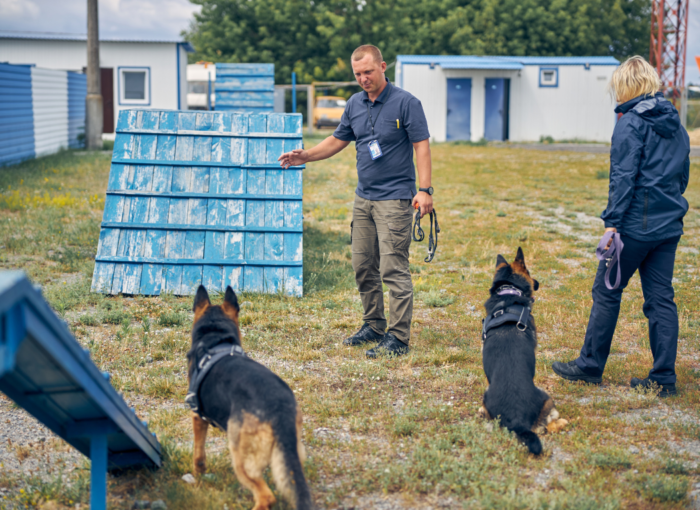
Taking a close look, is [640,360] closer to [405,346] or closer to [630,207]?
[630,207]

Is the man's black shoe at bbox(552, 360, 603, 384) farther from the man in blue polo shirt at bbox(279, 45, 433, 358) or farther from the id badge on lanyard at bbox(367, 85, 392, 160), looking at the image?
the id badge on lanyard at bbox(367, 85, 392, 160)

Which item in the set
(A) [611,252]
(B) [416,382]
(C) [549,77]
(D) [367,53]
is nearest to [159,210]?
(D) [367,53]

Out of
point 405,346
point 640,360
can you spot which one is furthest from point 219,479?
point 640,360

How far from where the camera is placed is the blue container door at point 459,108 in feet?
84.1

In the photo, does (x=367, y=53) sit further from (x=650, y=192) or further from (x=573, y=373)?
(x=573, y=373)

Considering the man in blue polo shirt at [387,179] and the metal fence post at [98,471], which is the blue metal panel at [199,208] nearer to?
the man in blue polo shirt at [387,179]

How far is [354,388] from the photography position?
4156 millimetres

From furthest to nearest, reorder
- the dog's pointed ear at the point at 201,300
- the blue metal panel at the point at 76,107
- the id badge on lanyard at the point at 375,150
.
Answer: the blue metal panel at the point at 76,107
the id badge on lanyard at the point at 375,150
the dog's pointed ear at the point at 201,300

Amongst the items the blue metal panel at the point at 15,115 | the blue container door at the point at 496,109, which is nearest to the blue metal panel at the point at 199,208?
the blue metal panel at the point at 15,115

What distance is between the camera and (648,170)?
378 cm

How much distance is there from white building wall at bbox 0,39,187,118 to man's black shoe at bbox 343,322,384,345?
1906cm

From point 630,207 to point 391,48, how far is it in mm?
36067

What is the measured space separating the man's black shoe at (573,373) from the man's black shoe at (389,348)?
3.70ft

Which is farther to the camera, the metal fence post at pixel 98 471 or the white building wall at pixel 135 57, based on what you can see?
the white building wall at pixel 135 57
